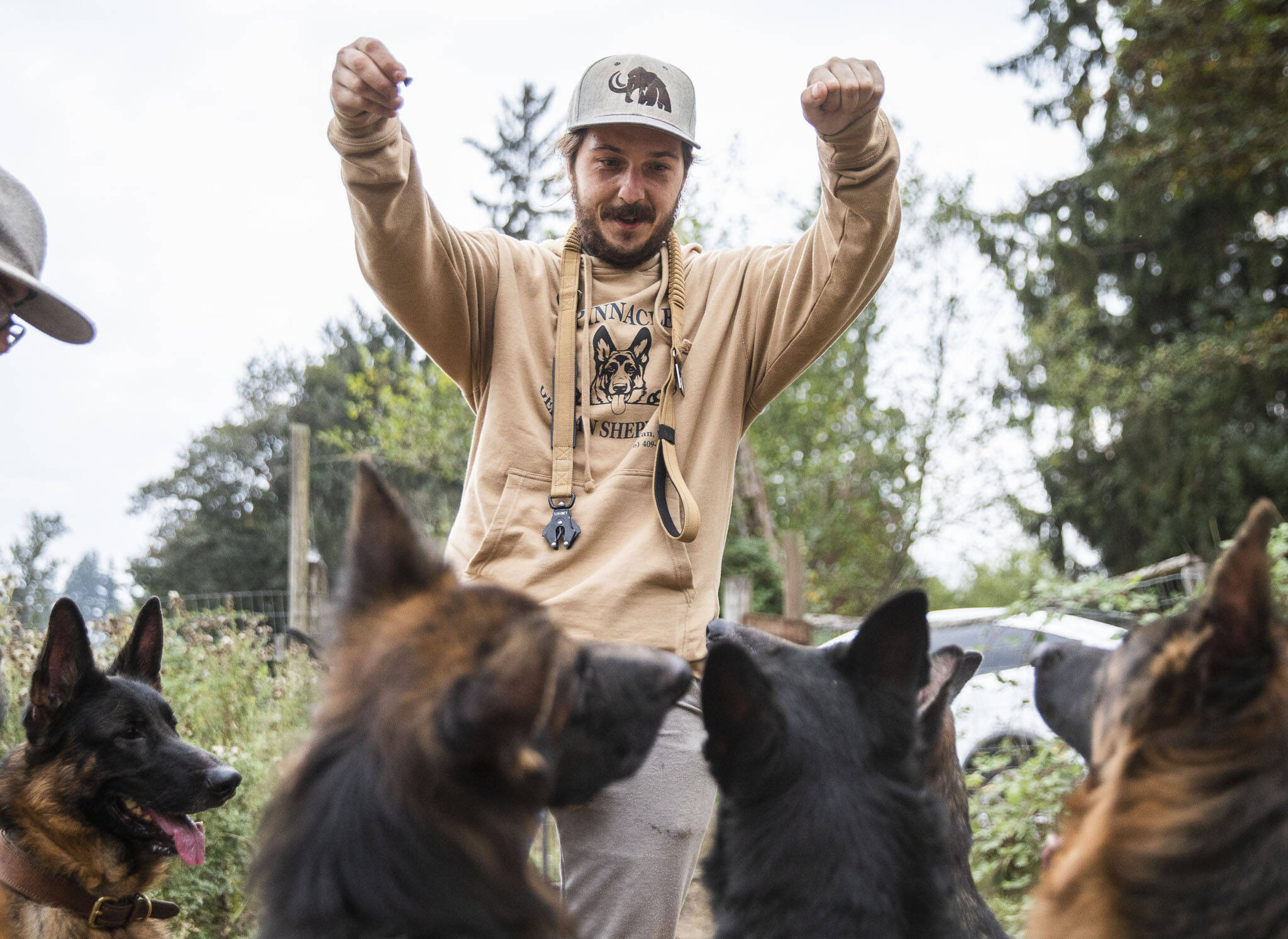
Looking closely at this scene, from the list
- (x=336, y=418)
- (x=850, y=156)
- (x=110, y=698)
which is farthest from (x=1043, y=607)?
(x=336, y=418)

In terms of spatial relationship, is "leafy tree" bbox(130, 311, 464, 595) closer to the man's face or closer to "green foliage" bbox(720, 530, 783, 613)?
"green foliage" bbox(720, 530, 783, 613)

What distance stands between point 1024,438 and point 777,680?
63.5ft

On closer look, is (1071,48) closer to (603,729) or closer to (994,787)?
(994,787)

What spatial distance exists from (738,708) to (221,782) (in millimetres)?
2507

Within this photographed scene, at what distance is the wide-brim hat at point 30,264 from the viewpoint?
11.2 feet

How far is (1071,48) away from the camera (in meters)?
17.4

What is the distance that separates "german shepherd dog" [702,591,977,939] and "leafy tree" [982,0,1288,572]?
10717mm

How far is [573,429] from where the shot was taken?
323 centimetres

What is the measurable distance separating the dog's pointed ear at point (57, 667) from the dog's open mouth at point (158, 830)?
16.9 inches

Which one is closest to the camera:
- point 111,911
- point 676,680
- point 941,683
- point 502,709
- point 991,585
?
point 502,709

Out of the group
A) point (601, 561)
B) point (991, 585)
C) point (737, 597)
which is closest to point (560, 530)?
point (601, 561)

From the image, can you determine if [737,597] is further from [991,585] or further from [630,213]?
[991,585]

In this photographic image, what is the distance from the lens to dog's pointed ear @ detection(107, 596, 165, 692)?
4195 millimetres

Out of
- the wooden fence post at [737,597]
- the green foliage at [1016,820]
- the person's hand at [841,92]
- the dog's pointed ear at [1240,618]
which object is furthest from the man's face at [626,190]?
the wooden fence post at [737,597]
